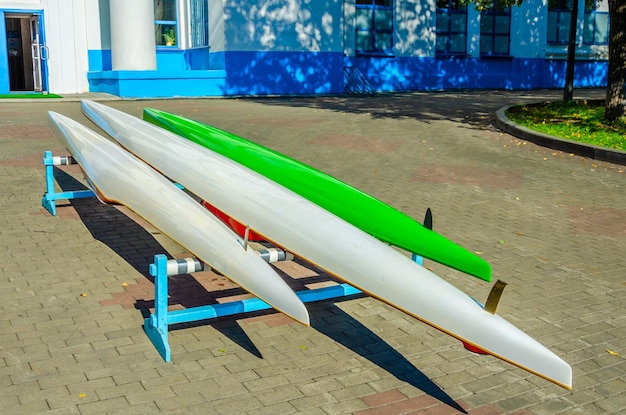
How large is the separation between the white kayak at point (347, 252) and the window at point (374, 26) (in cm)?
2148

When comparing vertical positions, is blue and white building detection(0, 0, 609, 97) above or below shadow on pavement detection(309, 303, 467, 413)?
above

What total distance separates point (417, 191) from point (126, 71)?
14797 mm

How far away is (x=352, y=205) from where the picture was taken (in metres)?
5.56

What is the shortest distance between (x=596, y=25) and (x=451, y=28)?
23.2 ft

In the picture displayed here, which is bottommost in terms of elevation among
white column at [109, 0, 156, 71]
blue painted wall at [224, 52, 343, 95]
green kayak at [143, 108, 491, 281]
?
green kayak at [143, 108, 491, 281]

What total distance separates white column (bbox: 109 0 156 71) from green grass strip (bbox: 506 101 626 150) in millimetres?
11503

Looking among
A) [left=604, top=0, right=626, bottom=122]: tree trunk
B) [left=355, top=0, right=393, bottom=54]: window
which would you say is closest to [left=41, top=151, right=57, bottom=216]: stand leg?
[left=604, top=0, right=626, bottom=122]: tree trunk

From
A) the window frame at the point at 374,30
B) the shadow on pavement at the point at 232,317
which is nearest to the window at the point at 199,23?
the window frame at the point at 374,30

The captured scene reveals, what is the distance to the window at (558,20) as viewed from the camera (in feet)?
97.2

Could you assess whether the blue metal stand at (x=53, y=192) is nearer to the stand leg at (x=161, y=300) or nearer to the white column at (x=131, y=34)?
the stand leg at (x=161, y=300)

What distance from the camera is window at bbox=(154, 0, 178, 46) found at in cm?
2588

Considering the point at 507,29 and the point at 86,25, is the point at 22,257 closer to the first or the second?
the point at 86,25

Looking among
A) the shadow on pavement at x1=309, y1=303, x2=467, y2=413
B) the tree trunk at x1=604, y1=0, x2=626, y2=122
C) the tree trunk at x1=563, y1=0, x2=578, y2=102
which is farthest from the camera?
the tree trunk at x1=563, y1=0, x2=578, y2=102

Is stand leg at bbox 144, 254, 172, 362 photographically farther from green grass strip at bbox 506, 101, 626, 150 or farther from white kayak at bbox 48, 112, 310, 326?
green grass strip at bbox 506, 101, 626, 150
